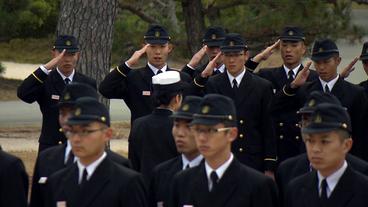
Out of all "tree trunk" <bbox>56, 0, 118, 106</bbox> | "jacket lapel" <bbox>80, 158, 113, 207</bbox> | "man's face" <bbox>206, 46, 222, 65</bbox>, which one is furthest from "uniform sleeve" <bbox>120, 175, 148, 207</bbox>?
"tree trunk" <bbox>56, 0, 118, 106</bbox>

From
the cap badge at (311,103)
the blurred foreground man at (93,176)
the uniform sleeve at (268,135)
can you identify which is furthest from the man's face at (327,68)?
the blurred foreground man at (93,176)

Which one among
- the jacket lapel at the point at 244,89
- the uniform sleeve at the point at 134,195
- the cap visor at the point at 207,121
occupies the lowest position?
the uniform sleeve at the point at 134,195

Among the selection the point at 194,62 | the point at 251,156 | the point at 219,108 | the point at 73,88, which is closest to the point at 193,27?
the point at 194,62

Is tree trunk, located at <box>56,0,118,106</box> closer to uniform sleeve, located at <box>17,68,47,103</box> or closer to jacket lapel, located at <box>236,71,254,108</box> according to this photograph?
uniform sleeve, located at <box>17,68,47,103</box>

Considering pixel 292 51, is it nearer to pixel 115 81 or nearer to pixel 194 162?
pixel 115 81

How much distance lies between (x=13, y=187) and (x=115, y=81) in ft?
13.0

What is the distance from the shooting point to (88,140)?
7.18m

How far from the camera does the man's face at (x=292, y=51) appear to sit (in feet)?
38.0

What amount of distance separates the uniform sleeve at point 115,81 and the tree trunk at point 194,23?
23.4ft

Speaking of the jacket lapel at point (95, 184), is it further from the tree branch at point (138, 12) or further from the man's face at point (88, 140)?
the tree branch at point (138, 12)

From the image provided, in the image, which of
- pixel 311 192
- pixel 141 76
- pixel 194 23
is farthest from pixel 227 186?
pixel 194 23

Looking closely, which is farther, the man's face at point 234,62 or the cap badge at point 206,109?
the man's face at point 234,62

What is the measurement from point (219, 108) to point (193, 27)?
455 inches

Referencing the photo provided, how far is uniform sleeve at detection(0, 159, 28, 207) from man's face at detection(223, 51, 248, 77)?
374 cm
